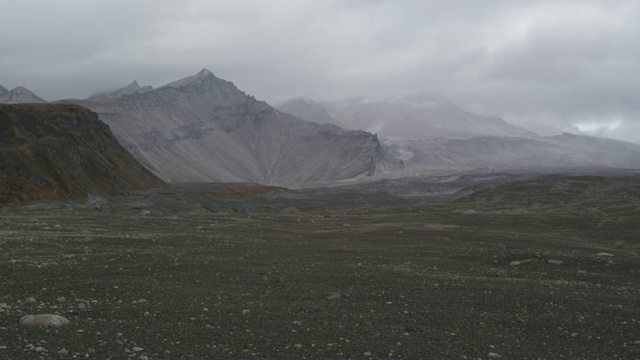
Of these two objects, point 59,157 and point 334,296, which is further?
point 59,157

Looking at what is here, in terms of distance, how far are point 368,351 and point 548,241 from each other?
31500 millimetres

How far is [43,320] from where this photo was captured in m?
12.2

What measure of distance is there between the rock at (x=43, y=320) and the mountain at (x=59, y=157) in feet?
240

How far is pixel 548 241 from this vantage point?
131 ft

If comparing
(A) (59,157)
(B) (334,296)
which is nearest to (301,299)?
(B) (334,296)

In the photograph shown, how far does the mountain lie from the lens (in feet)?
286

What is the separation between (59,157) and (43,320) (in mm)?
101410

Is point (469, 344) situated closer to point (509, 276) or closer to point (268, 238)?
point (509, 276)

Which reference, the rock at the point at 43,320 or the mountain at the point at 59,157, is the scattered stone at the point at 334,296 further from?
the mountain at the point at 59,157

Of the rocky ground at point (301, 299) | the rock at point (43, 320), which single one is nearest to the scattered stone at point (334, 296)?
the rocky ground at point (301, 299)

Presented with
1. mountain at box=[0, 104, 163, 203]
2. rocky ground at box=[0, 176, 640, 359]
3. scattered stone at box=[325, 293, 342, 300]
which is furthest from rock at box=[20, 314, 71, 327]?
mountain at box=[0, 104, 163, 203]

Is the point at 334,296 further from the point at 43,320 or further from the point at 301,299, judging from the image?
the point at 43,320

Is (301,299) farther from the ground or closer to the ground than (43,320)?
closer to the ground

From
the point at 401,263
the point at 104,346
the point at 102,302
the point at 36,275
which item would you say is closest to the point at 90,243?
the point at 36,275
